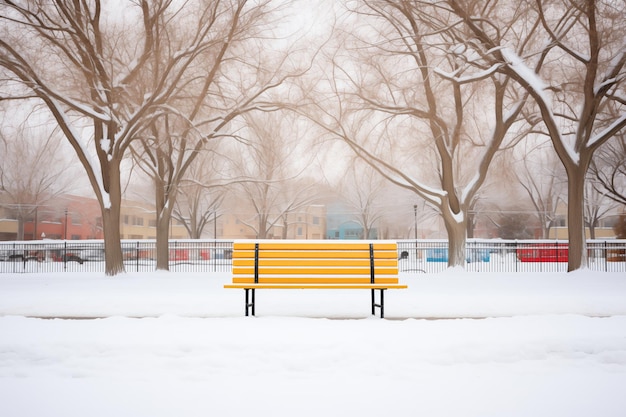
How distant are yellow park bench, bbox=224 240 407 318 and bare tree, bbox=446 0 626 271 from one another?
8.91 meters

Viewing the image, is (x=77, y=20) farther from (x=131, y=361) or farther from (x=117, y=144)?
(x=131, y=361)

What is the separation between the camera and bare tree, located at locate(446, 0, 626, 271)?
14625 millimetres

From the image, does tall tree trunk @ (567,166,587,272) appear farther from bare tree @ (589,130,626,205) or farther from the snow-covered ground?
bare tree @ (589,130,626,205)

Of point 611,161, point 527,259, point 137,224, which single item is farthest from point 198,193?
point 137,224

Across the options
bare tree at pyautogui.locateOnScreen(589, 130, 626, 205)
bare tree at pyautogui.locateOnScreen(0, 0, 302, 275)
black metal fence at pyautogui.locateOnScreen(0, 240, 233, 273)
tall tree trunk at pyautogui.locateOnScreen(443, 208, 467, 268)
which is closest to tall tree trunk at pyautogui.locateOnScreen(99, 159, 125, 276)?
bare tree at pyautogui.locateOnScreen(0, 0, 302, 275)

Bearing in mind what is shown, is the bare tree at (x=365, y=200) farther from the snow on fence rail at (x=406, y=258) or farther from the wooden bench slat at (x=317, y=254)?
the wooden bench slat at (x=317, y=254)

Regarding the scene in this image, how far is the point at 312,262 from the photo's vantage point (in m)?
7.92

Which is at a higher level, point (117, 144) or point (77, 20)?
point (77, 20)

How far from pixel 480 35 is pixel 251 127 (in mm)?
8241

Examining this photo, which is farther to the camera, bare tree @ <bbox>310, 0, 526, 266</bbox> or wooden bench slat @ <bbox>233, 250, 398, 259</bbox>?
bare tree @ <bbox>310, 0, 526, 266</bbox>

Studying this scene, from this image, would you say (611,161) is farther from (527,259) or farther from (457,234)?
(457,234)

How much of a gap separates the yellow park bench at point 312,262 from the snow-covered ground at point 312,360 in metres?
0.57

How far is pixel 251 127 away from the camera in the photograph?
1772cm

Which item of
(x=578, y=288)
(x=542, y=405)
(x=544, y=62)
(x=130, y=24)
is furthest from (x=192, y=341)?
(x=544, y=62)
